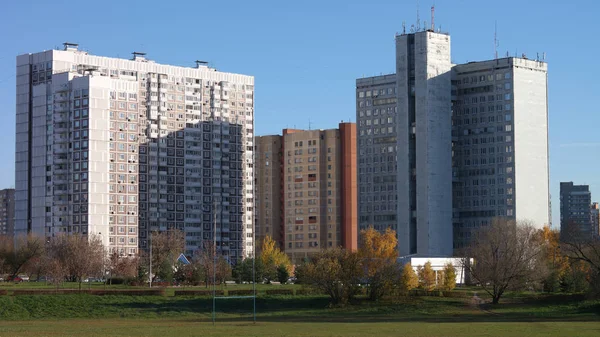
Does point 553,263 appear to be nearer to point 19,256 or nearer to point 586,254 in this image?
point 586,254

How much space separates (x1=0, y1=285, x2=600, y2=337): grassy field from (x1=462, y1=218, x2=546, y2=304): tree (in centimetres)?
293

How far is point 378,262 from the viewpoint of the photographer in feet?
470

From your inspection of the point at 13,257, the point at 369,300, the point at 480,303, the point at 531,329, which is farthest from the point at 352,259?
the point at 13,257

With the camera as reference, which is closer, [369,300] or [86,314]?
[86,314]

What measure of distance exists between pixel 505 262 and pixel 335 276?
24.6 metres

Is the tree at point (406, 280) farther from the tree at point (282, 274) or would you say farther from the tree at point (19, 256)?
the tree at point (19, 256)

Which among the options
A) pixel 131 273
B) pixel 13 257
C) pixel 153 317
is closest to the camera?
pixel 153 317

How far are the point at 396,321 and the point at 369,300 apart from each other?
27797 millimetres

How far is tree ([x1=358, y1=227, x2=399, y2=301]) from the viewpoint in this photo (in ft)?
459

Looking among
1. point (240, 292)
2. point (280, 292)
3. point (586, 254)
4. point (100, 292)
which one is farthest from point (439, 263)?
point (100, 292)

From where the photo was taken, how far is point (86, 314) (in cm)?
11950

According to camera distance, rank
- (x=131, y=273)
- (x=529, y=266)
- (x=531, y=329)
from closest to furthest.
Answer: (x=531, y=329) < (x=529, y=266) < (x=131, y=273)

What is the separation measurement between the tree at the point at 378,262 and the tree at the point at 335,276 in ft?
6.27

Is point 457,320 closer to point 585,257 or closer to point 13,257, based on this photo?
point 585,257
